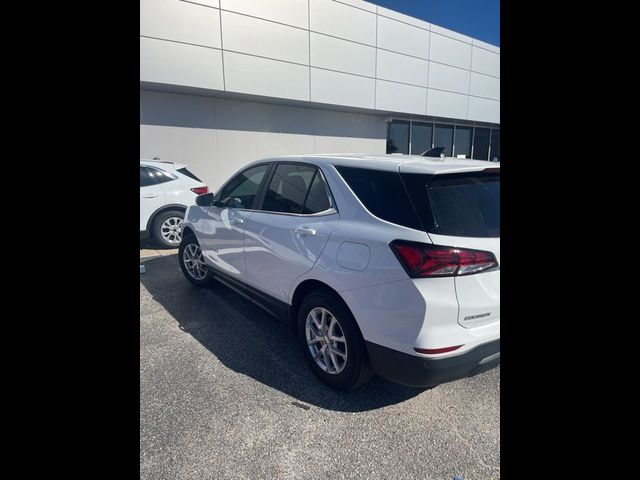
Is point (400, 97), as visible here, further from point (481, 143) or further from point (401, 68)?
point (481, 143)

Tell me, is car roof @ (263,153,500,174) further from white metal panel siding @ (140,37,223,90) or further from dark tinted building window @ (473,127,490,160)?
dark tinted building window @ (473,127,490,160)

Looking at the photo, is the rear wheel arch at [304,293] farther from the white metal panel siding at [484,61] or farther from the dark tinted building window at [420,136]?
the white metal panel siding at [484,61]

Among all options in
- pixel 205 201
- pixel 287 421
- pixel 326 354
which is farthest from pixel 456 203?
pixel 205 201

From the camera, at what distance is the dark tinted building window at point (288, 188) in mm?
2902

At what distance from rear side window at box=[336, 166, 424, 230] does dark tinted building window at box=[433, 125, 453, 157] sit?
44.8 ft

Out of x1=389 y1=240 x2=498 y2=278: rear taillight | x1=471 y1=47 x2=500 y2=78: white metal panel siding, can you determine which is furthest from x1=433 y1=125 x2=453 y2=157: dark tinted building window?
x1=389 y1=240 x2=498 y2=278: rear taillight

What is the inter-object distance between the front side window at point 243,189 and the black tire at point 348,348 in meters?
1.42

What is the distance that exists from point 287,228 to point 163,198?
4.94 m

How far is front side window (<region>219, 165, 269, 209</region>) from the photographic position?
3607 mm

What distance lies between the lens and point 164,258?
6.35 meters
